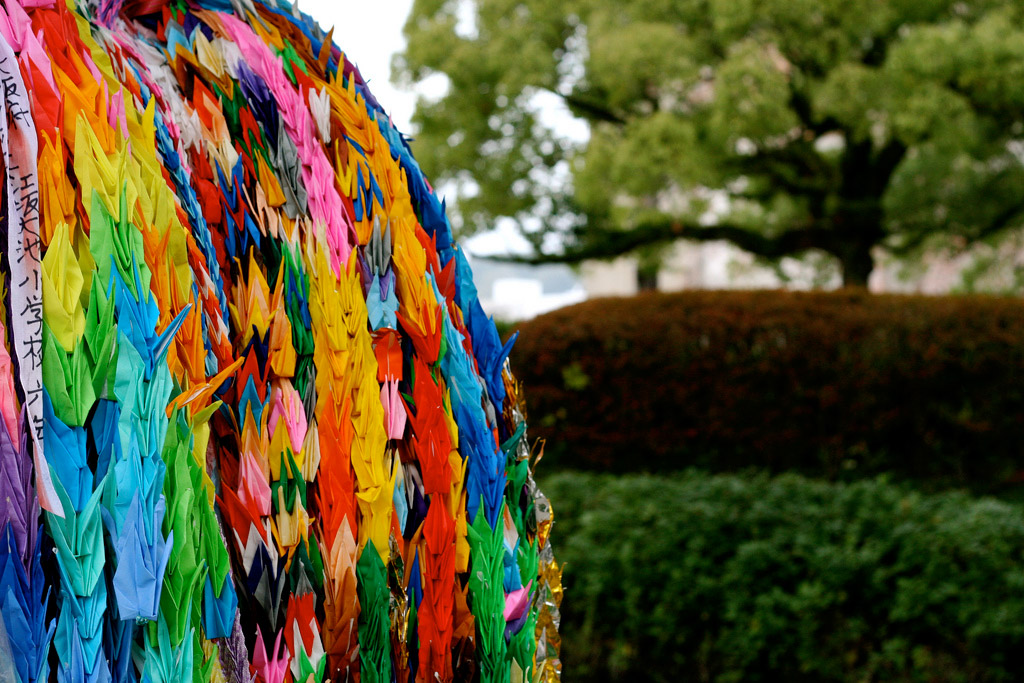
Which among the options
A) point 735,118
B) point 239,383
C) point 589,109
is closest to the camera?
point 239,383

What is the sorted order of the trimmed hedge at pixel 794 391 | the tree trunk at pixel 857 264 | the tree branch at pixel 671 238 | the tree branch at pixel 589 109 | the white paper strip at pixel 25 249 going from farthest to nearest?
the tree branch at pixel 671 238, the tree branch at pixel 589 109, the tree trunk at pixel 857 264, the trimmed hedge at pixel 794 391, the white paper strip at pixel 25 249

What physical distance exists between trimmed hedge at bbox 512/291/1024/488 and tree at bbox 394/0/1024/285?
11.0ft

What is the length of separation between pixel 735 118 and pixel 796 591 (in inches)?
248

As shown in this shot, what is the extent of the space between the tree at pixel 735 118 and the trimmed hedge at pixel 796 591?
574 cm

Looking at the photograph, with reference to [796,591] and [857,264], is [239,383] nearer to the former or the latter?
[796,591]

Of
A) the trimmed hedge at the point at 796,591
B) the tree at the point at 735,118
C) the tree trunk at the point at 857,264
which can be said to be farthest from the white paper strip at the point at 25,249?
the tree trunk at the point at 857,264

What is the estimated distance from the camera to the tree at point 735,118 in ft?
30.3

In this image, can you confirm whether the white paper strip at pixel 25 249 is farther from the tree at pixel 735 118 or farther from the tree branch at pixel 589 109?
the tree branch at pixel 589 109

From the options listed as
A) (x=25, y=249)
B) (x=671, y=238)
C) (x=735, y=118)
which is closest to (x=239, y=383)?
A: (x=25, y=249)

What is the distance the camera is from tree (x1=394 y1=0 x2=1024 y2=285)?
9.25 meters

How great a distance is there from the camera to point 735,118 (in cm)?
941

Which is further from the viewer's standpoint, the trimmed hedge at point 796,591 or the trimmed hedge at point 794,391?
the trimmed hedge at point 794,391

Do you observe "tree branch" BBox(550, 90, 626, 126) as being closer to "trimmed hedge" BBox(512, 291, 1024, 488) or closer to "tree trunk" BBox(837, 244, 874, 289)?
"tree trunk" BBox(837, 244, 874, 289)

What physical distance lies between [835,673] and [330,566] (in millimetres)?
4006
